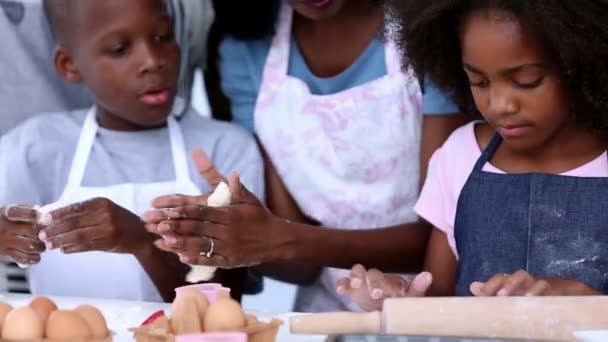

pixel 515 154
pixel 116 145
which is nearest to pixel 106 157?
pixel 116 145

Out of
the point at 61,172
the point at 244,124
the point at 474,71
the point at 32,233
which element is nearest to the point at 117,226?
the point at 32,233

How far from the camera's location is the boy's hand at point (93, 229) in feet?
4.44

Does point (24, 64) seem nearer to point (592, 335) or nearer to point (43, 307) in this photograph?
point (43, 307)

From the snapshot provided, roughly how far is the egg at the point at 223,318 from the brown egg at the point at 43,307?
18 centimetres

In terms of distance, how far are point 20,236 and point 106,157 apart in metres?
0.30

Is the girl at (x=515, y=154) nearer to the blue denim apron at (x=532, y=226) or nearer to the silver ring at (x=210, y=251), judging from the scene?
the blue denim apron at (x=532, y=226)

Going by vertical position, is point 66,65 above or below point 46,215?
above

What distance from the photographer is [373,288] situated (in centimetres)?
125

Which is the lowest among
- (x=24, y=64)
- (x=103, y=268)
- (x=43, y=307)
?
(x=103, y=268)

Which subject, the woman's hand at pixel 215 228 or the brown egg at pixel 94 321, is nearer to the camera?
the brown egg at pixel 94 321

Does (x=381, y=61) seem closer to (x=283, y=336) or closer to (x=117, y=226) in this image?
(x=117, y=226)

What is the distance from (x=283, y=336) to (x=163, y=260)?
45 cm

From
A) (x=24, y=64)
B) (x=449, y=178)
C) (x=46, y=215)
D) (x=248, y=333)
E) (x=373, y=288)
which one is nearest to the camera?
(x=248, y=333)

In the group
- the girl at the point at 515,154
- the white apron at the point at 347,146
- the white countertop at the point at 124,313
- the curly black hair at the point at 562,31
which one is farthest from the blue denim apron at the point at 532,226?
the white countertop at the point at 124,313
